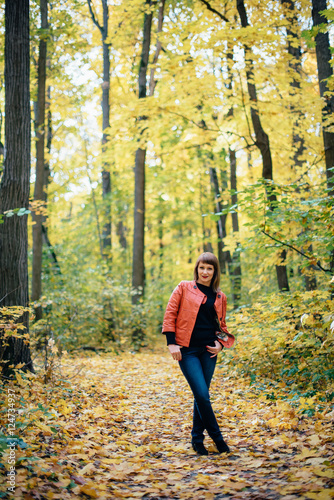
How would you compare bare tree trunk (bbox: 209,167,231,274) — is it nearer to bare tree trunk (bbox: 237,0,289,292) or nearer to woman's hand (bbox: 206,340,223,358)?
bare tree trunk (bbox: 237,0,289,292)

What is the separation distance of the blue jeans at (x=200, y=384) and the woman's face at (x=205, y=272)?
676mm

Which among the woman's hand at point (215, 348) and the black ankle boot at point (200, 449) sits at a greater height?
the woman's hand at point (215, 348)

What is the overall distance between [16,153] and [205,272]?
3.80 meters

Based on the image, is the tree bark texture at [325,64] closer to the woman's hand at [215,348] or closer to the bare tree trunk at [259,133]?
the bare tree trunk at [259,133]

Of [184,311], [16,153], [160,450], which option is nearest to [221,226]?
[16,153]

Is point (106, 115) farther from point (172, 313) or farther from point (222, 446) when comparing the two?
point (222, 446)

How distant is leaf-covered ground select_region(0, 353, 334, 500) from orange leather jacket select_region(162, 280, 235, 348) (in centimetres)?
109

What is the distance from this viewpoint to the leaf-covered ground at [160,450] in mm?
2922

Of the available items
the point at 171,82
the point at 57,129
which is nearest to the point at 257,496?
the point at 171,82

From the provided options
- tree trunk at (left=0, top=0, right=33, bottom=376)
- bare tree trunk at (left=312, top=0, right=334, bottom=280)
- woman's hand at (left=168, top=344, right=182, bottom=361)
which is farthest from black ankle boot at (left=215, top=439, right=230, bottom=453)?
bare tree trunk at (left=312, top=0, right=334, bottom=280)

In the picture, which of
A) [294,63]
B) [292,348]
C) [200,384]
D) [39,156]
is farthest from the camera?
[39,156]

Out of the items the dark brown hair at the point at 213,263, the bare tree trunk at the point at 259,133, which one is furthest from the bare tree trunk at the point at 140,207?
the dark brown hair at the point at 213,263

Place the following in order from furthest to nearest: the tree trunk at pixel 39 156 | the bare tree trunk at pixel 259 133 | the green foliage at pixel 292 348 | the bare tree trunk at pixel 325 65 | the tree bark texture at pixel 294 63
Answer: the tree trunk at pixel 39 156 < the tree bark texture at pixel 294 63 < the bare tree trunk at pixel 259 133 < the bare tree trunk at pixel 325 65 < the green foliage at pixel 292 348

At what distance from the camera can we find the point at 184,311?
12.9 feet
